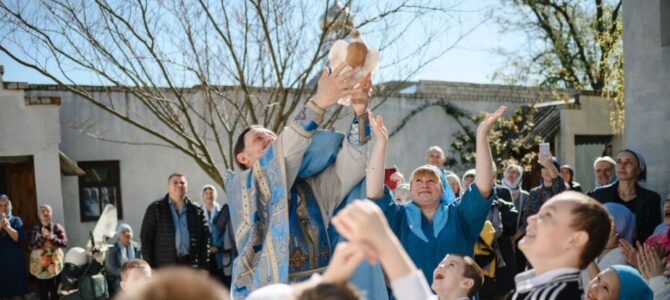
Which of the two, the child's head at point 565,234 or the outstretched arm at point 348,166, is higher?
the outstretched arm at point 348,166

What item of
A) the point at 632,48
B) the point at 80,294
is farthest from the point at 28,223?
the point at 632,48

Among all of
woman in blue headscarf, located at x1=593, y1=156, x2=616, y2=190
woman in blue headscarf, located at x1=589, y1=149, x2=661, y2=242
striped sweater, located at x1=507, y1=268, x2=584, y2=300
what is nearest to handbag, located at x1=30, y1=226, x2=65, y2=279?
woman in blue headscarf, located at x1=593, y1=156, x2=616, y2=190

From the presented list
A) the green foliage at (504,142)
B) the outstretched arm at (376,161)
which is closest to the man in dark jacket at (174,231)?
the outstretched arm at (376,161)

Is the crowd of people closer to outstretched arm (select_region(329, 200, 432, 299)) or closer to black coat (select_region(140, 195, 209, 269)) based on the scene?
outstretched arm (select_region(329, 200, 432, 299))

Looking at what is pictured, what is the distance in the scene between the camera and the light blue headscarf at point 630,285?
396 centimetres

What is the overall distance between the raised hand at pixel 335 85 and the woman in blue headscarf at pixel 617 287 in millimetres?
1884

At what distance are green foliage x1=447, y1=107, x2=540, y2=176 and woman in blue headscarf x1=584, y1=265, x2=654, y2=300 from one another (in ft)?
36.6

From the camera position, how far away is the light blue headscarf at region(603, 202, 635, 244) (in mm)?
5383

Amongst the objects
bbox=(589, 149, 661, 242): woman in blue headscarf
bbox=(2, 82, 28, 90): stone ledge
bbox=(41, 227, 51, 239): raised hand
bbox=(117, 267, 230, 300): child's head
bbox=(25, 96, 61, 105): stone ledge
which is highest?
bbox=(2, 82, 28, 90): stone ledge

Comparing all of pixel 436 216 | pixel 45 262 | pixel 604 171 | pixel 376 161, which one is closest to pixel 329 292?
pixel 376 161

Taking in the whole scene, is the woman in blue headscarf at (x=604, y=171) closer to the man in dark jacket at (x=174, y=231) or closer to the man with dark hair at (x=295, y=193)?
the man in dark jacket at (x=174, y=231)

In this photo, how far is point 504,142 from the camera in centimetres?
1619

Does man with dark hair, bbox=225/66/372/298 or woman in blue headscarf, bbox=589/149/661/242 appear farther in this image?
A: woman in blue headscarf, bbox=589/149/661/242

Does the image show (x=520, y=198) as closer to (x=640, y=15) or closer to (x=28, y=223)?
(x=640, y=15)
